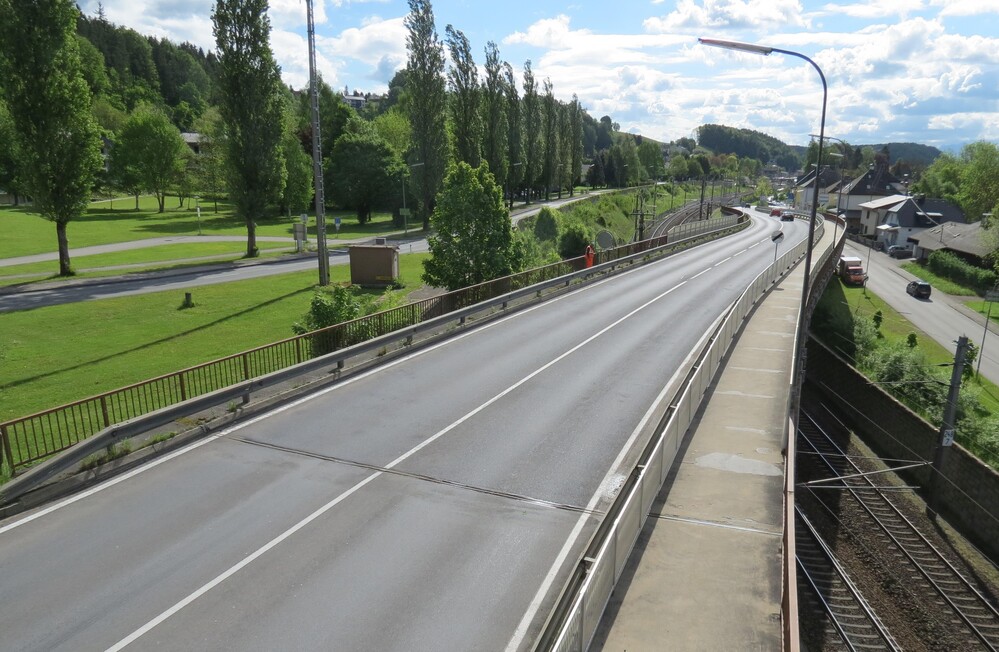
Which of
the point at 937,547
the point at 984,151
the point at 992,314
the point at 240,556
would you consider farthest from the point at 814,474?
the point at 984,151

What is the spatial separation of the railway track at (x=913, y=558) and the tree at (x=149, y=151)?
78.7 m

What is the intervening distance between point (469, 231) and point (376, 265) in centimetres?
895

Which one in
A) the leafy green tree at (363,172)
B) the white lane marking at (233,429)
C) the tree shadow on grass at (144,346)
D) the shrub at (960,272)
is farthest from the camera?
the leafy green tree at (363,172)

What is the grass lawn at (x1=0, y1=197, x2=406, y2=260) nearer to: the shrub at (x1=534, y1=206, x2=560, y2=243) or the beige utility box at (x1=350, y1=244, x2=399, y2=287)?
the beige utility box at (x1=350, y1=244, x2=399, y2=287)

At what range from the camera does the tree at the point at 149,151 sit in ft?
254

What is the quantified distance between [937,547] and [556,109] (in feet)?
291

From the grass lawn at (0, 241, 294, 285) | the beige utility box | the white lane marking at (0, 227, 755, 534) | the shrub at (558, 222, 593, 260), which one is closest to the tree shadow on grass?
the beige utility box

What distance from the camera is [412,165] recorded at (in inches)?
2359

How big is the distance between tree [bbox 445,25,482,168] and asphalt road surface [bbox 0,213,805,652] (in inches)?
1764

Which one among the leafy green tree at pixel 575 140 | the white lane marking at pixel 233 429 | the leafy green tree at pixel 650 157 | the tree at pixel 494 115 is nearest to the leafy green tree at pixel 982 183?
the leafy green tree at pixel 575 140

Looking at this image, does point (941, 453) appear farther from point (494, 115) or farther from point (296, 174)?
point (296, 174)

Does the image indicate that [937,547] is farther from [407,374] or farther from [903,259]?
[903,259]

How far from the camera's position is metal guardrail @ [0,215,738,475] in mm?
11556

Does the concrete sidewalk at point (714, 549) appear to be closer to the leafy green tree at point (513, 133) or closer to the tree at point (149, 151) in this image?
the leafy green tree at point (513, 133)
